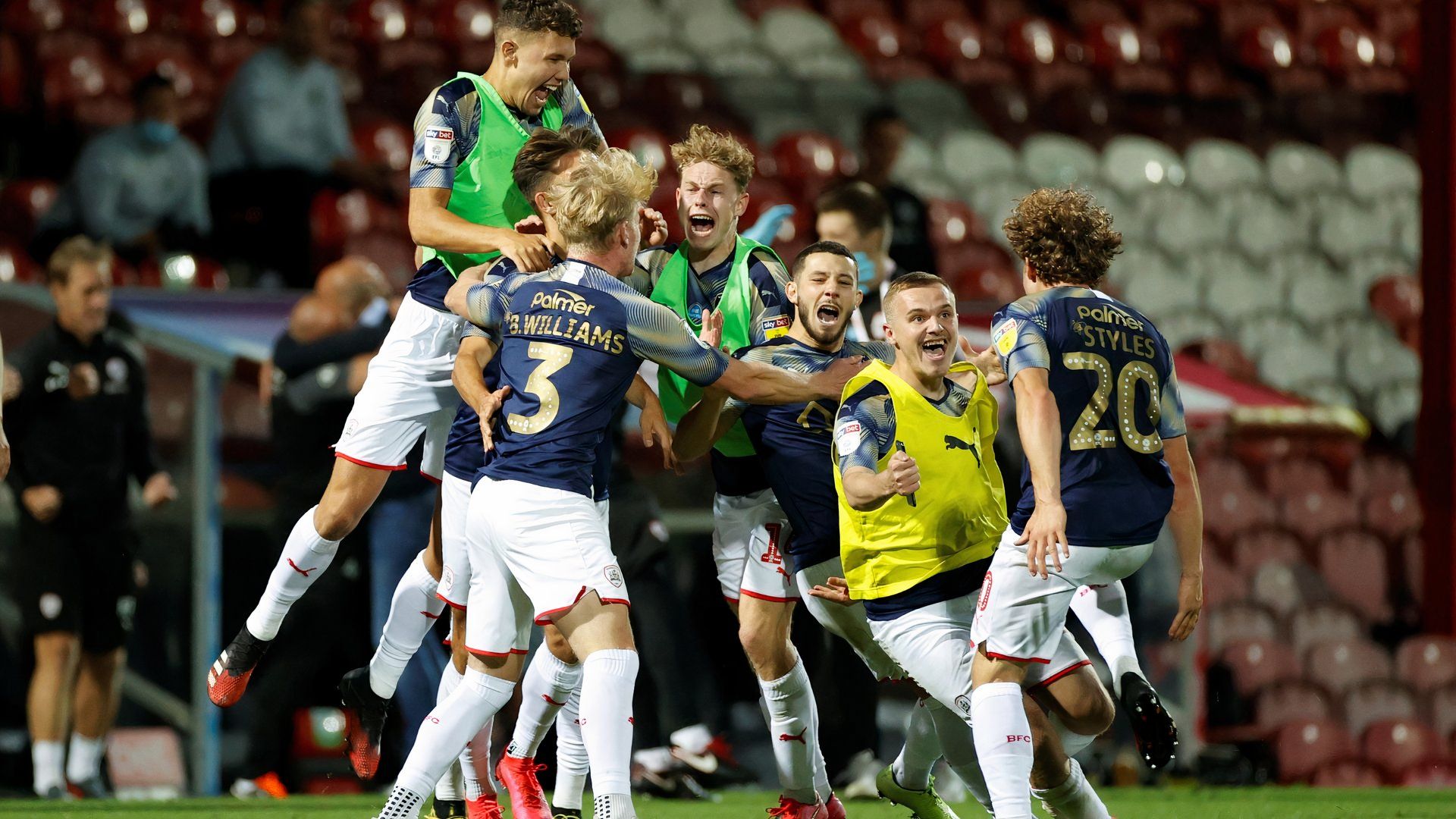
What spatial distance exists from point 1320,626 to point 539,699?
5.76 m

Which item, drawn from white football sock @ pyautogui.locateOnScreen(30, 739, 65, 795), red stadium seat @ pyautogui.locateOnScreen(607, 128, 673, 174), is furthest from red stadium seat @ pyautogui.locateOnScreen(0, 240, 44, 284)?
red stadium seat @ pyautogui.locateOnScreen(607, 128, 673, 174)

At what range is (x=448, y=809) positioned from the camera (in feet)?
18.4

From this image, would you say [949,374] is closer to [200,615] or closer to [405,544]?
[405,544]

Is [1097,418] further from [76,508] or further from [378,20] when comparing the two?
[378,20]

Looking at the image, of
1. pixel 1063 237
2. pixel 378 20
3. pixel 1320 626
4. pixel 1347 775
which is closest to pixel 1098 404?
pixel 1063 237

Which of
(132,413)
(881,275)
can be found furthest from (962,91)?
(132,413)

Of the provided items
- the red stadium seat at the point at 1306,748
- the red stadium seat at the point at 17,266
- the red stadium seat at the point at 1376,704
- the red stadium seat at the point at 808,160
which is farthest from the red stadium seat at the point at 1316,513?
the red stadium seat at the point at 17,266

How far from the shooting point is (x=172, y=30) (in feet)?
36.6

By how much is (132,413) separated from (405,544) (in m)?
1.29

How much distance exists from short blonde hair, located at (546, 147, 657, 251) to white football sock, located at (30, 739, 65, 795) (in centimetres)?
385

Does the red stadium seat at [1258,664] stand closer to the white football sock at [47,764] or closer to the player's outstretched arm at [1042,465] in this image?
the player's outstretched arm at [1042,465]

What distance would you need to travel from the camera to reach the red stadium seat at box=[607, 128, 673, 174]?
10.8m

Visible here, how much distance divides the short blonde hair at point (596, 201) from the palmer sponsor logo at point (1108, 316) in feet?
4.00

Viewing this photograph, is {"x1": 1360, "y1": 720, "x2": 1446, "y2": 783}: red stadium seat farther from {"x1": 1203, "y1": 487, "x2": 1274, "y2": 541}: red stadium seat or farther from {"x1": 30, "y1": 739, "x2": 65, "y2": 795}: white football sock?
{"x1": 30, "y1": 739, "x2": 65, "y2": 795}: white football sock
